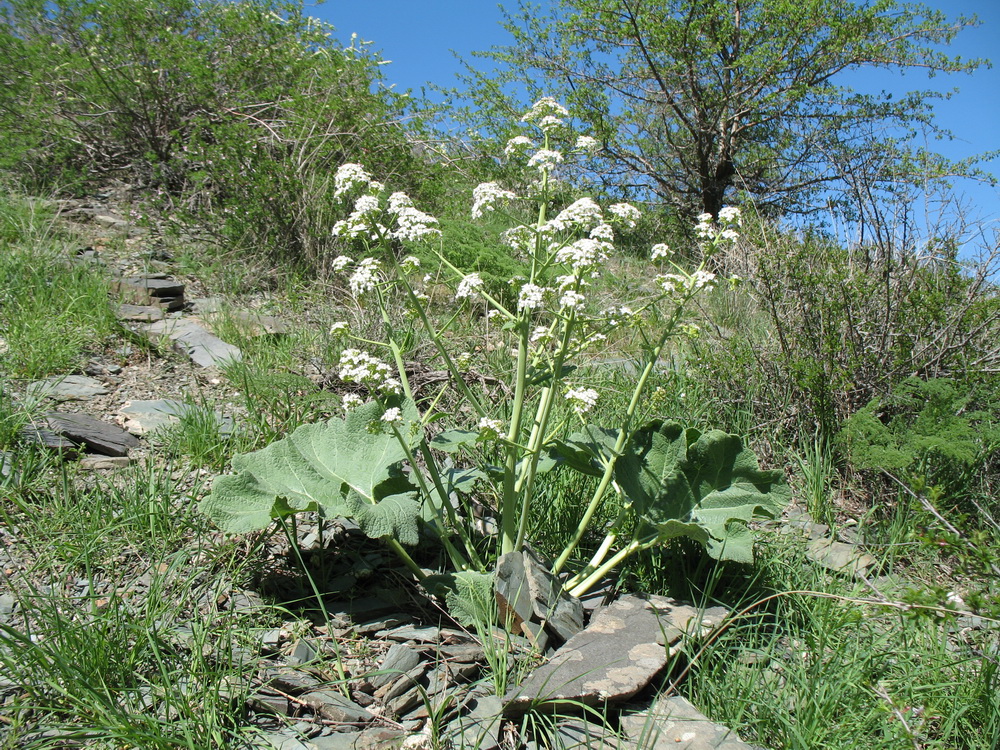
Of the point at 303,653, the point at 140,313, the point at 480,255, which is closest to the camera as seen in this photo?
the point at 303,653

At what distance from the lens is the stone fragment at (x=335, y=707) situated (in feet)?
5.58

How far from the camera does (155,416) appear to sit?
3.15 metres

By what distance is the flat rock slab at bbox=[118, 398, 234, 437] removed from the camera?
3010 millimetres

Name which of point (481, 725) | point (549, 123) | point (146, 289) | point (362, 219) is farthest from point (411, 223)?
point (146, 289)

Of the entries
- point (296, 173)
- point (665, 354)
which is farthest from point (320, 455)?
point (296, 173)

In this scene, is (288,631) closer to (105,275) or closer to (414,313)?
(414,313)

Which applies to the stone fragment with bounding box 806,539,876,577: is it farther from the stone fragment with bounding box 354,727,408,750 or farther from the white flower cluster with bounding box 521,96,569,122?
the white flower cluster with bounding box 521,96,569,122

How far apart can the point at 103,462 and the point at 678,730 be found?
2.36 metres

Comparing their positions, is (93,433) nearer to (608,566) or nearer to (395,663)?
(395,663)

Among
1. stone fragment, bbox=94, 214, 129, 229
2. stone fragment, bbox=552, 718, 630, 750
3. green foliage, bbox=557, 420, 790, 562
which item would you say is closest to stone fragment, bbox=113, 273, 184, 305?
stone fragment, bbox=94, 214, 129, 229

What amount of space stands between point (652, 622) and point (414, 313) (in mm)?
1232

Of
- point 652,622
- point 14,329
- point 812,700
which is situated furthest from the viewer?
point 14,329

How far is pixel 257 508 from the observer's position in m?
2.06

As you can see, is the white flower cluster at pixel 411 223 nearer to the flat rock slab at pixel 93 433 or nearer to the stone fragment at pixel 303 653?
the stone fragment at pixel 303 653
